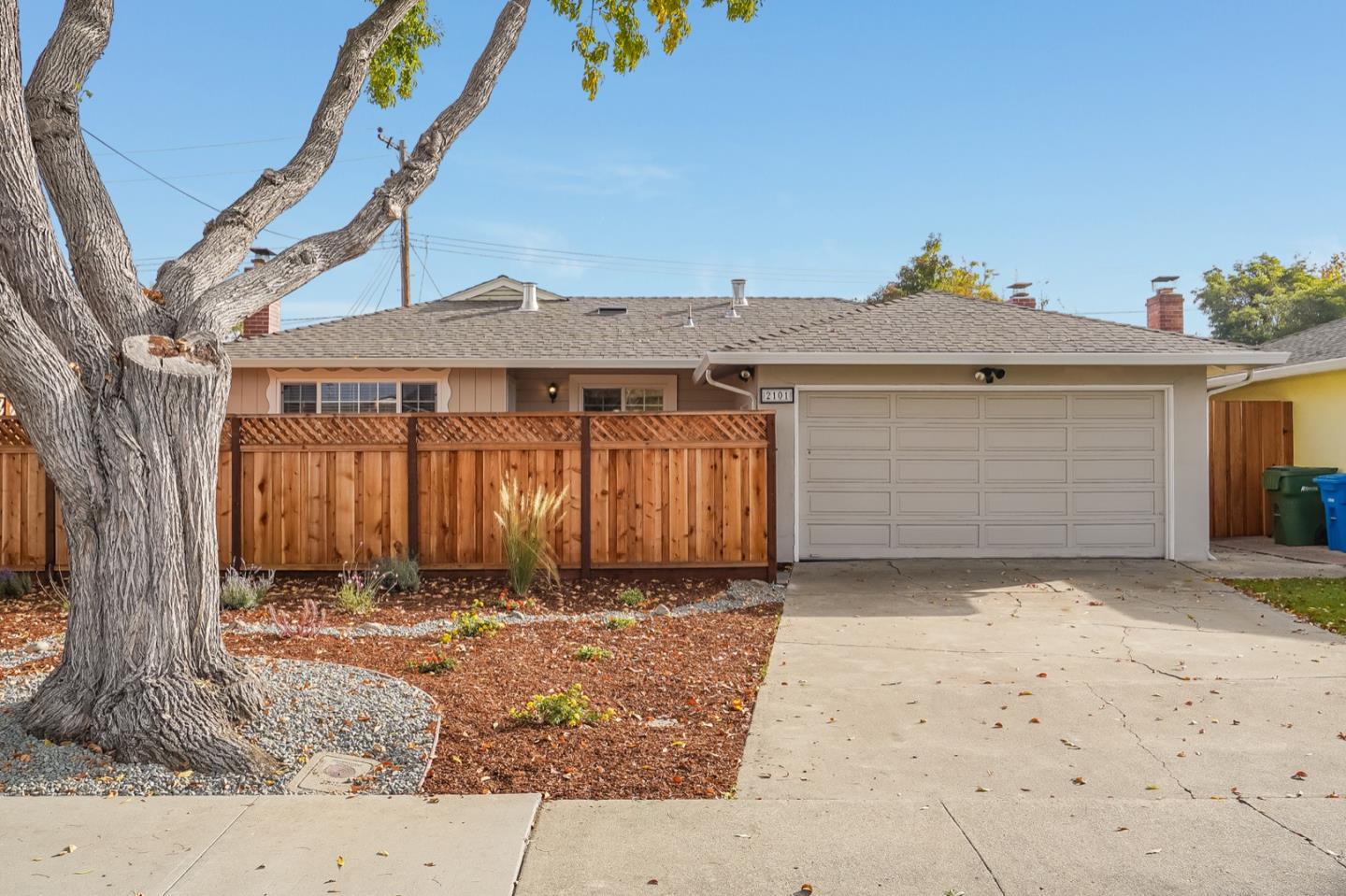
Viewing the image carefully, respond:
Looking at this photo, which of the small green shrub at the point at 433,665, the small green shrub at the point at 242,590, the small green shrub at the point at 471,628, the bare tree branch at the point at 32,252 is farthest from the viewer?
the small green shrub at the point at 242,590

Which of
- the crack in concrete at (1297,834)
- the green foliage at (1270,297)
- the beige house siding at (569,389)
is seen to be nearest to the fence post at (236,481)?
the beige house siding at (569,389)

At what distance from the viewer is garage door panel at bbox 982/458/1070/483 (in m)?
11.8

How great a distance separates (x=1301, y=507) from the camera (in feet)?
44.7

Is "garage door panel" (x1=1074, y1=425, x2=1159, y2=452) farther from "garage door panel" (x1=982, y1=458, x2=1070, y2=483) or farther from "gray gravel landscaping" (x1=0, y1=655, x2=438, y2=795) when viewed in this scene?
"gray gravel landscaping" (x1=0, y1=655, x2=438, y2=795)

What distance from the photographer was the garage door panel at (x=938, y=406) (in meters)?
11.8

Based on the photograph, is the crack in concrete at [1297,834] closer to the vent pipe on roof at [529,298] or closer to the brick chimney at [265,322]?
the vent pipe on roof at [529,298]

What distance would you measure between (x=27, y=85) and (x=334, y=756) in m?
4.06

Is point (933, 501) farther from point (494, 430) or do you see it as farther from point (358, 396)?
point (358, 396)

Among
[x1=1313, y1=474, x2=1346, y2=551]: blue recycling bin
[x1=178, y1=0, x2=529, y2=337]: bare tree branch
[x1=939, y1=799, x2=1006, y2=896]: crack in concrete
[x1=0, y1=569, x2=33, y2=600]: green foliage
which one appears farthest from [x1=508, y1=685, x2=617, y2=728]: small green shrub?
[x1=1313, y1=474, x2=1346, y2=551]: blue recycling bin

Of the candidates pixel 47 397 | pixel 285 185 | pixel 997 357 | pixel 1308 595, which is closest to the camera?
pixel 47 397

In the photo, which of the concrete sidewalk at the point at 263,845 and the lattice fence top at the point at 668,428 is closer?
the concrete sidewalk at the point at 263,845

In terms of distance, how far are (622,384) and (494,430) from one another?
4.82 metres

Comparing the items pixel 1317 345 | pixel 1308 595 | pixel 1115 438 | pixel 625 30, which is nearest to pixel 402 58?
pixel 625 30

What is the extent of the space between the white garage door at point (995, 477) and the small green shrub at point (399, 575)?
4.61 m
